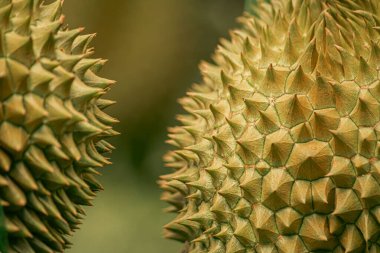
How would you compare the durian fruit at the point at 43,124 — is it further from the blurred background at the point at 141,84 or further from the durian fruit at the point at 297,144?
the blurred background at the point at 141,84

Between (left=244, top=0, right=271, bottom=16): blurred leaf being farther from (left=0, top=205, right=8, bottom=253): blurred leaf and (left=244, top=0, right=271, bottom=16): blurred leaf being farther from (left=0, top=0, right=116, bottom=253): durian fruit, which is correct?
(left=0, top=205, right=8, bottom=253): blurred leaf

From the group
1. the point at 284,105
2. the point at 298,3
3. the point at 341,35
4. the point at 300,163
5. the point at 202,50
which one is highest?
the point at 202,50

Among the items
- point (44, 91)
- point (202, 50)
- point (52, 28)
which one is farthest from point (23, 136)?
point (202, 50)

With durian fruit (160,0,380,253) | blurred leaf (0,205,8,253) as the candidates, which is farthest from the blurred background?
blurred leaf (0,205,8,253)

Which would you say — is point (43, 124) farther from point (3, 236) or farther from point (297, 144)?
point (297, 144)

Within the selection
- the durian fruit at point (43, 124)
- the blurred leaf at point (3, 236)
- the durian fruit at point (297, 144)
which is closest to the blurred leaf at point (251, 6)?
the durian fruit at point (297, 144)

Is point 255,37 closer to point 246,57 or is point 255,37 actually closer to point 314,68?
point 246,57

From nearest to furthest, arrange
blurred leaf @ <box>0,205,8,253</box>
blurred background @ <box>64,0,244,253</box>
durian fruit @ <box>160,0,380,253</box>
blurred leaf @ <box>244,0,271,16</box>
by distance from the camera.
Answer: blurred leaf @ <box>0,205,8,253</box>, durian fruit @ <box>160,0,380,253</box>, blurred leaf @ <box>244,0,271,16</box>, blurred background @ <box>64,0,244,253</box>
